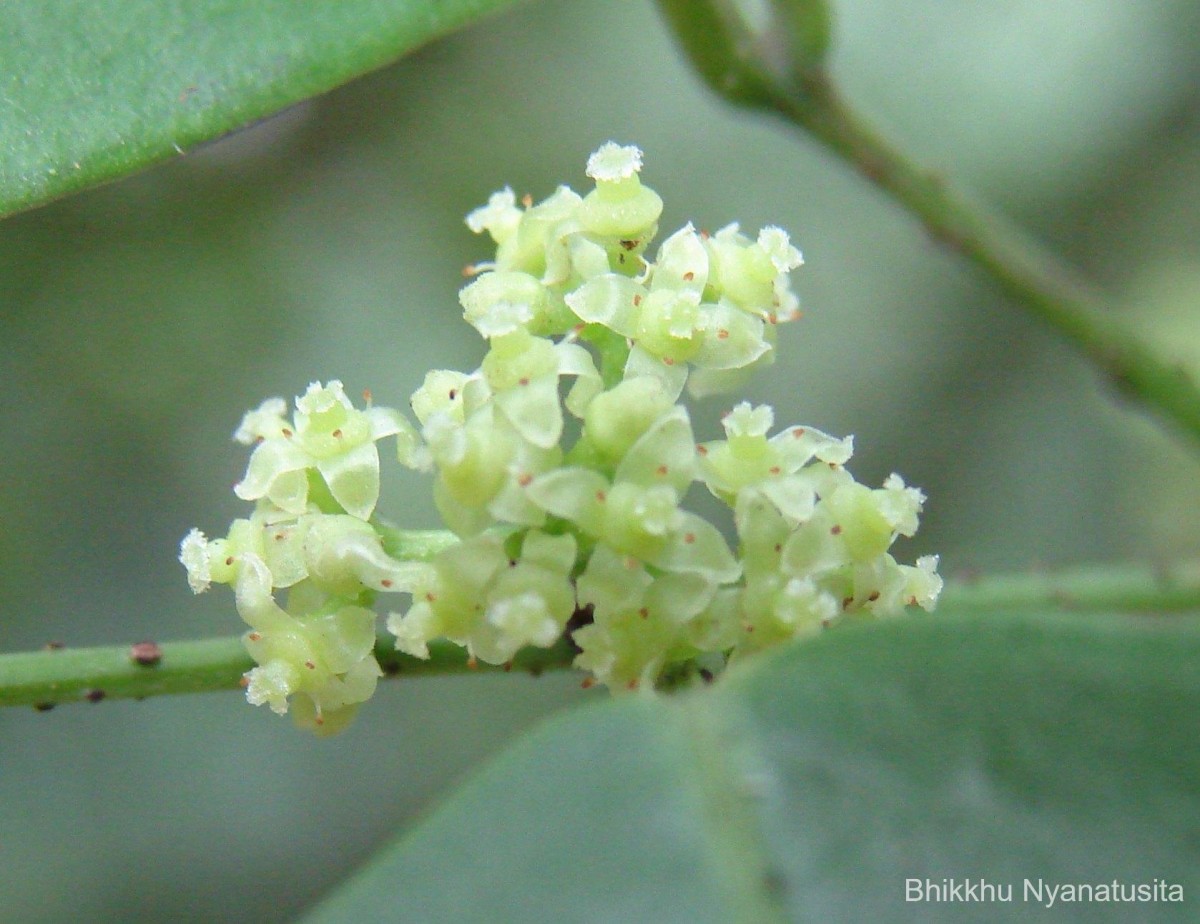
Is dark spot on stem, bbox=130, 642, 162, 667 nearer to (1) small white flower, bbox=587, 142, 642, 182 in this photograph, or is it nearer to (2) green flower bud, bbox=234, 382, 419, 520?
(2) green flower bud, bbox=234, 382, 419, 520

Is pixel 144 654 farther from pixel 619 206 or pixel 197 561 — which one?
pixel 619 206

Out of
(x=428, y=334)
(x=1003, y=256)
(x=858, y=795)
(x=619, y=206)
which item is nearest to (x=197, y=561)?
(x=619, y=206)

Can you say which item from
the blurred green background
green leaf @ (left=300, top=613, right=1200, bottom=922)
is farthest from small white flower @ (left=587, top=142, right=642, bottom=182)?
the blurred green background

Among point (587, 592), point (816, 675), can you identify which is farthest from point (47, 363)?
point (816, 675)

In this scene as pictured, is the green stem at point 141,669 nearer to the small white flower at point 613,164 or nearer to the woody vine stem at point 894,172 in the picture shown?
the small white flower at point 613,164

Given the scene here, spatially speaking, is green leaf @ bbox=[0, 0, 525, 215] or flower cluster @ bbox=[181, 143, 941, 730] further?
green leaf @ bbox=[0, 0, 525, 215]

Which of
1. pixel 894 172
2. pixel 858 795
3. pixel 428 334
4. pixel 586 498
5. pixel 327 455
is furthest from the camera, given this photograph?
pixel 428 334
